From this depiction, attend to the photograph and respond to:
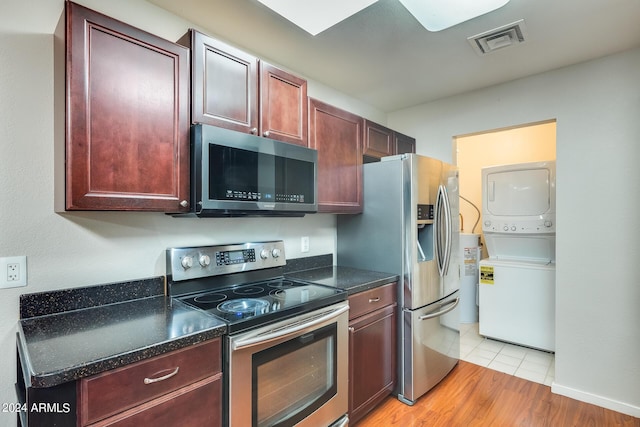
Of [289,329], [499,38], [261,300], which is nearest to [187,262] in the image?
[261,300]

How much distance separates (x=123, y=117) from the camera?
1305 millimetres

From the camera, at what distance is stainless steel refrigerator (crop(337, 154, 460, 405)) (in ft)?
7.22

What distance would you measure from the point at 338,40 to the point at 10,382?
7.75ft

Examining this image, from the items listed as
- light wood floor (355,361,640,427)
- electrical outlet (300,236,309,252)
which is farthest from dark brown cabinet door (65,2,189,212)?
light wood floor (355,361,640,427)

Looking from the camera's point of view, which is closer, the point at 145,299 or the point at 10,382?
Answer: the point at 10,382

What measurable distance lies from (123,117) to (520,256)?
3.62 metres

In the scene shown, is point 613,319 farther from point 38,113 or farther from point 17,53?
point 17,53

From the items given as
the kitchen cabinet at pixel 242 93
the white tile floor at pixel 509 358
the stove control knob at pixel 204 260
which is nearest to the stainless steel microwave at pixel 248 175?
the kitchen cabinet at pixel 242 93

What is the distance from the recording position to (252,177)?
1.66 metres

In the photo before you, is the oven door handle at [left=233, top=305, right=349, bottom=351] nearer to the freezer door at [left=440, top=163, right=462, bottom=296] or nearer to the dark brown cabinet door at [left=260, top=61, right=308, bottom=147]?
the dark brown cabinet door at [left=260, top=61, right=308, bottom=147]

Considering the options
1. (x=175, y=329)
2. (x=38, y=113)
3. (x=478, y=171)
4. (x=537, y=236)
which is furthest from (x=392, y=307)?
(x=478, y=171)

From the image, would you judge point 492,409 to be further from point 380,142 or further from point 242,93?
point 242,93

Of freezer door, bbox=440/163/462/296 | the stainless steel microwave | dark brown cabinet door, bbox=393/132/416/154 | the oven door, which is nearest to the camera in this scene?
the oven door

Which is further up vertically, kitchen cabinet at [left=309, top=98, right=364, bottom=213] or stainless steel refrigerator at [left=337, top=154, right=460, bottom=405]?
kitchen cabinet at [left=309, top=98, right=364, bottom=213]
